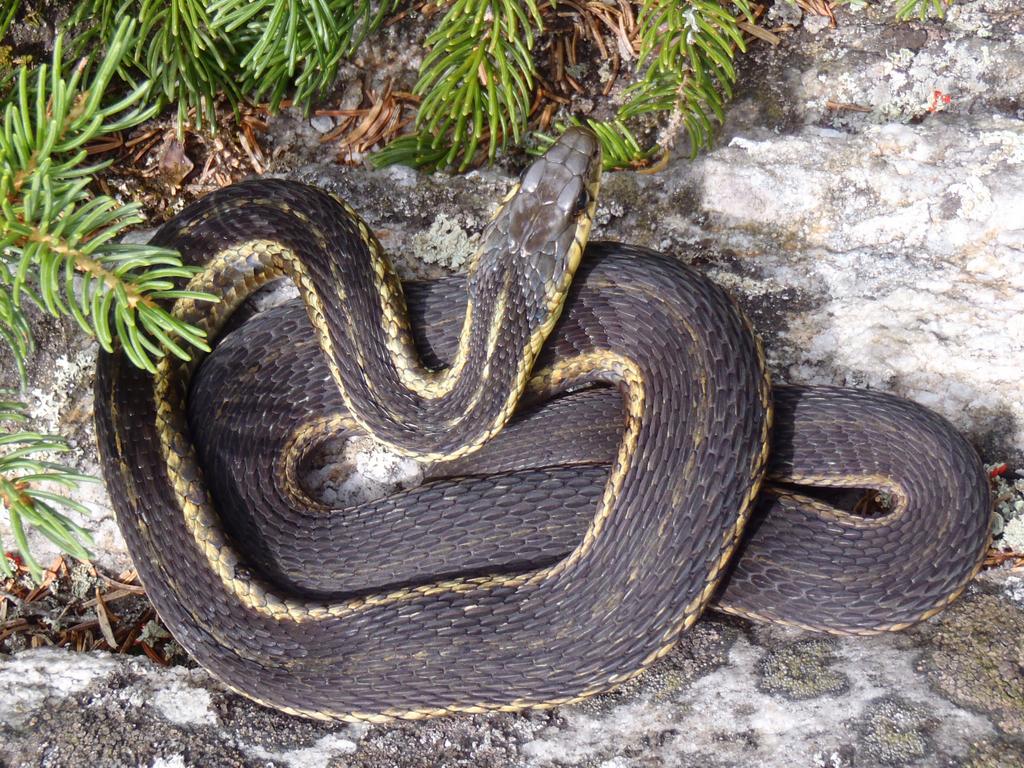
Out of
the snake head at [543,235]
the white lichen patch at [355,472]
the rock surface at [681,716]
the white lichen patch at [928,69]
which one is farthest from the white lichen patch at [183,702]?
the white lichen patch at [928,69]

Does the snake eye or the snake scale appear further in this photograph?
the snake eye

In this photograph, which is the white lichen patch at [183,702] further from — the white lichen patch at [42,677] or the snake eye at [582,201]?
the snake eye at [582,201]

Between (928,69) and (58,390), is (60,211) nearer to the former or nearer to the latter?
(58,390)

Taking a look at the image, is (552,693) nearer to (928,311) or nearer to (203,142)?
(928,311)

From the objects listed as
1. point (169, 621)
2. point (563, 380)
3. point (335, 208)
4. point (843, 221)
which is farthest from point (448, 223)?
point (169, 621)

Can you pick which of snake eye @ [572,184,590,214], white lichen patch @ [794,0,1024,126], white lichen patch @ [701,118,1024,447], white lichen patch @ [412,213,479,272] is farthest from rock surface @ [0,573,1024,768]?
white lichen patch @ [794,0,1024,126]

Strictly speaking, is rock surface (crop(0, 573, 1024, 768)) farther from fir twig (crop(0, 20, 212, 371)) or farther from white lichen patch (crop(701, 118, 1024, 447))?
fir twig (crop(0, 20, 212, 371))
